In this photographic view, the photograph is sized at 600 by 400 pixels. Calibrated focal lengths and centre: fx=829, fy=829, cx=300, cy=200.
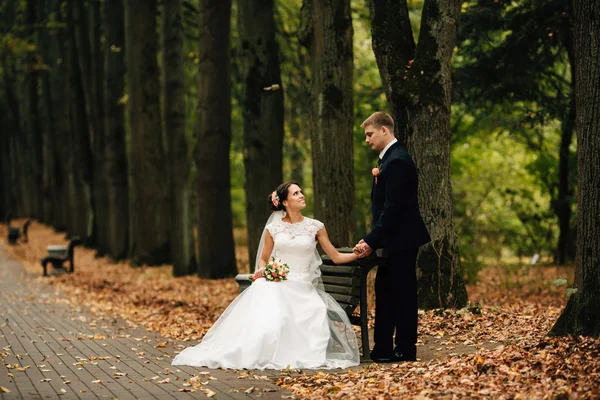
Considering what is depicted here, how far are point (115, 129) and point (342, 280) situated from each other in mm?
19475

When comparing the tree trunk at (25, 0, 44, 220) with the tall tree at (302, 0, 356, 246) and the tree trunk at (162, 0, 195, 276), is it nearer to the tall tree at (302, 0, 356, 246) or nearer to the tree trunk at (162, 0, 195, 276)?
the tree trunk at (162, 0, 195, 276)

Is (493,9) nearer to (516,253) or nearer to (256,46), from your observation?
(256,46)

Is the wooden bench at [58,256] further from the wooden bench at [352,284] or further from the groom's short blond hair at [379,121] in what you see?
the groom's short blond hair at [379,121]

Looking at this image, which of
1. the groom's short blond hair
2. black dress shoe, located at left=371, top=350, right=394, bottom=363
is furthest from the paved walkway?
the groom's short blond hair

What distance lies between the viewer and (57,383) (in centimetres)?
798

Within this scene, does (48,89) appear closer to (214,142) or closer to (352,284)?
(214,142)

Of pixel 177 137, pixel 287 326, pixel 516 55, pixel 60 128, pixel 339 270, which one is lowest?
pixel 287 326

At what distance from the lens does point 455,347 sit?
930 cm

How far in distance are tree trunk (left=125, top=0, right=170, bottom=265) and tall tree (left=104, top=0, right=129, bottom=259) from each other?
278 centimetres

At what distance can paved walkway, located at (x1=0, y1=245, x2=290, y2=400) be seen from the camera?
746 cm

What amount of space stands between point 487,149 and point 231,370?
24196mm

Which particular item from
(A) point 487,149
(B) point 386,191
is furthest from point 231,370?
(A) point 487,149

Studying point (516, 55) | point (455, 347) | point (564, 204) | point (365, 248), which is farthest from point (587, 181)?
point (564, 204)

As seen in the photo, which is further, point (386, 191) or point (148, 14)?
point (148, 14)
